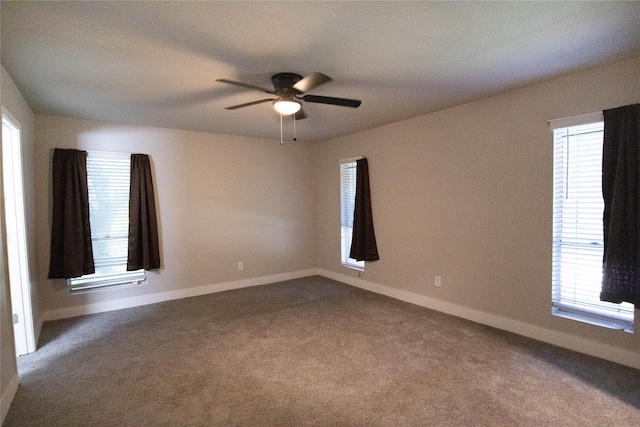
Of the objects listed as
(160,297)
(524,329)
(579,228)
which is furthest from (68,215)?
(579,228)

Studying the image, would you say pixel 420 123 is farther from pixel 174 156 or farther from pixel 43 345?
pixel 43 345

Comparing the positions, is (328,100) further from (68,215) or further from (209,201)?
(68,215)

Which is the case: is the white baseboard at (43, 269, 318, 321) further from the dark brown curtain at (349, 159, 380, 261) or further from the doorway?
the dark brown curtain at (349, 159, 380, 261)

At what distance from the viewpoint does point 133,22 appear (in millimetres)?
1793

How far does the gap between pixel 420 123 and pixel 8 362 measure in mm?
4424

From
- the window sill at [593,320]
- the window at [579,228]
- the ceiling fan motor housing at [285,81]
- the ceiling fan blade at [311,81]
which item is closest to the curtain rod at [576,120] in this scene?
the window at [579,228]

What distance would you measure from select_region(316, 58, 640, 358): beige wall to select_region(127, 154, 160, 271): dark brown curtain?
121 inches

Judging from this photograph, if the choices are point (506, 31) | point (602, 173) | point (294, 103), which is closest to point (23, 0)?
point (294, 103)

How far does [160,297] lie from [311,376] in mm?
2907

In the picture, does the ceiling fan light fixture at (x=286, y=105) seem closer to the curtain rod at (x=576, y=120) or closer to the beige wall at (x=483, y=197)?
the beige wall at (x=483, y=197)

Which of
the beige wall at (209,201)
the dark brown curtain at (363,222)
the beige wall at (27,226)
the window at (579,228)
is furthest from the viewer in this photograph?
the dark brown curtain at (363,222)

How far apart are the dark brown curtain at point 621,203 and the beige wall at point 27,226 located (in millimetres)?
4400

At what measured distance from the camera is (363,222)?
4.68m

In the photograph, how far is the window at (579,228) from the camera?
2.57 metres
